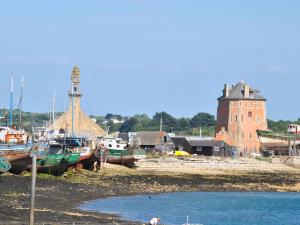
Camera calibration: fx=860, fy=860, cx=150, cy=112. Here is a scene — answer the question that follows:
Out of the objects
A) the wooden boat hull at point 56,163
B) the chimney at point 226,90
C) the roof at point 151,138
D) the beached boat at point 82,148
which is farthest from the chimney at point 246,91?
the wooden boat hull at point 56,163

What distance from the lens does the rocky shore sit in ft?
128

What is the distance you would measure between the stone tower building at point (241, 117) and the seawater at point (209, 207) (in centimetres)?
5321

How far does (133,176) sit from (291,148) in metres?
49.8

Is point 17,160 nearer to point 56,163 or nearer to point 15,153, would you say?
point 15,153

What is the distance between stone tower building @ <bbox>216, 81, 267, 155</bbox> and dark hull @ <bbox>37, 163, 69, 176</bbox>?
173 feet

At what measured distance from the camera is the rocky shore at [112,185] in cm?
3890

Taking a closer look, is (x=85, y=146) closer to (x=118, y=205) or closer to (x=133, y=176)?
(x=133, y=176)

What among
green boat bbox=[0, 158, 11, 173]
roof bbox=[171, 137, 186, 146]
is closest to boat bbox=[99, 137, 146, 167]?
green boat bbox=[0, 158, 11, 173]

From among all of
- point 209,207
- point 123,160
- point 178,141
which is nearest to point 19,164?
point 209,207

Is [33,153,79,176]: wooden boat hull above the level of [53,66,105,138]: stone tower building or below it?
below

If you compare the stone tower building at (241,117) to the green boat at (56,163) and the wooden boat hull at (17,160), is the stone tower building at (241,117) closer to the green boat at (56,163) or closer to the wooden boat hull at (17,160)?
the green boat at (56,163)

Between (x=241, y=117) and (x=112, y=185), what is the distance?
60.4 m

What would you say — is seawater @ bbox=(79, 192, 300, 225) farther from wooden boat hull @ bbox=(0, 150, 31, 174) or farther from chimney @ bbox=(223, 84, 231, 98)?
chimney @ bbox=(223, 84, 231, 98)

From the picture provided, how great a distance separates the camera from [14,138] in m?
66.0
